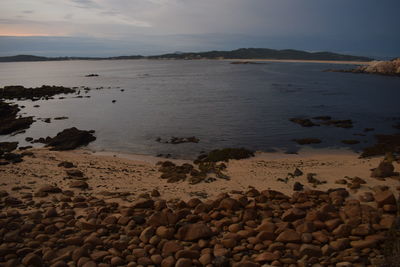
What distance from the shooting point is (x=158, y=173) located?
13969mm

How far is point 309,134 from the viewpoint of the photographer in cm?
2253

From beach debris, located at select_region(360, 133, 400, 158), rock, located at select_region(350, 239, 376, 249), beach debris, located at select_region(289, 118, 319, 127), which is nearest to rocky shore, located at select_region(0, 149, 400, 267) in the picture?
rock, located at select_region(350, 239, 376, 249)

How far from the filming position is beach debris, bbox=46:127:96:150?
20000 millimetres

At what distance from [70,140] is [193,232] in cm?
1668

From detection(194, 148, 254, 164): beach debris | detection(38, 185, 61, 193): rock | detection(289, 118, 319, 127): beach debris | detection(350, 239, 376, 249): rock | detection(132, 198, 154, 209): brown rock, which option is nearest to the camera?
detection(350, 239, 376, 249): rock

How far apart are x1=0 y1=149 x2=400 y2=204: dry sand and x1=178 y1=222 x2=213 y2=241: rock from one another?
9.42 feet

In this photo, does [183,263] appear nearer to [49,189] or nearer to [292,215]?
[292,215]

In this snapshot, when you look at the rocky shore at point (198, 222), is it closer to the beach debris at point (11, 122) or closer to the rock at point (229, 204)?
the rock at point (229, 204)

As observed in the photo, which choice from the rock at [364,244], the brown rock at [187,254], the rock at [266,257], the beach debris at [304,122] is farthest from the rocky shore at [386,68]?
the brown rock at [187,254]

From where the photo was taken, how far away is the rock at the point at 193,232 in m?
7.07

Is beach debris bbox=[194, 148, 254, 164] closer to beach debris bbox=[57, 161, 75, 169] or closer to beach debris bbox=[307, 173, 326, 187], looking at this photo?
beach debris bbox=[307, 173, 326, 187]

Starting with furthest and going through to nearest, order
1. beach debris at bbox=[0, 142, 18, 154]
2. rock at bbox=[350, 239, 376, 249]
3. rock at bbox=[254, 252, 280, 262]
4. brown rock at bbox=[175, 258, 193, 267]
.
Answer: beach debris at bbox=[0, 142, 18, 154], rock at bbox=[350, 239, 376, 249], rock at bbox=[254, 252, 280, 262], brown rock at bbox=[175, 258, 193, 267]

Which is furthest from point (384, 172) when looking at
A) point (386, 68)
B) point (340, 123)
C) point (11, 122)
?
point (386, 68)

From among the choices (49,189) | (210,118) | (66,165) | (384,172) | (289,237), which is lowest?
(66,165)
